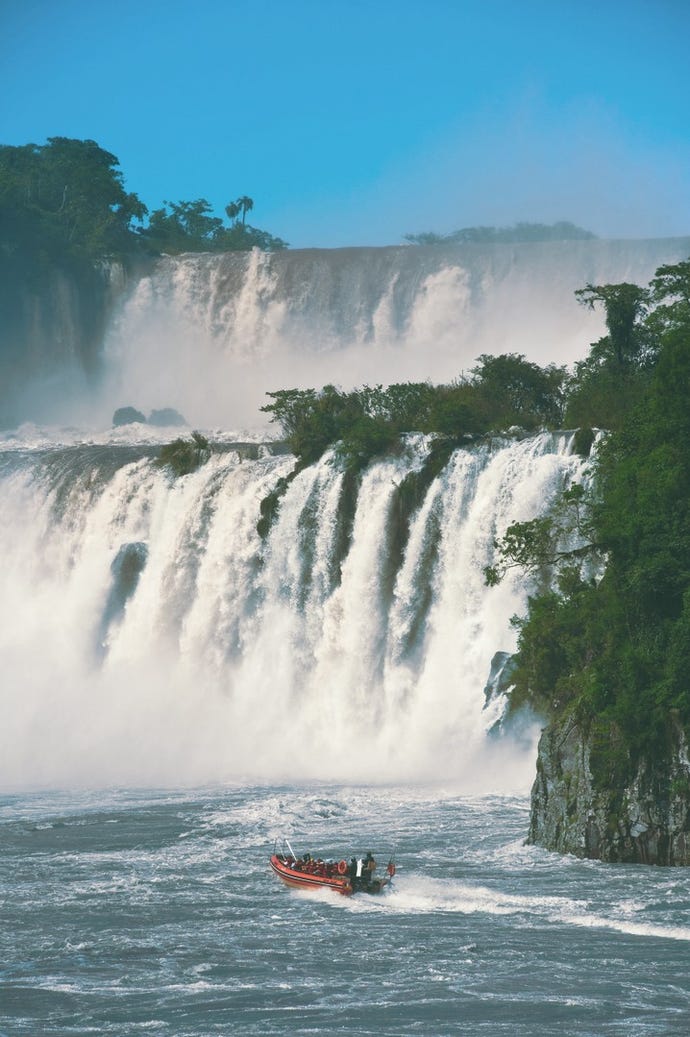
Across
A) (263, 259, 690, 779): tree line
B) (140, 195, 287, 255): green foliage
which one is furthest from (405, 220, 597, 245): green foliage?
(263, 259, 690, 779): tree line

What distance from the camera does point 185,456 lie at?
53469 mm

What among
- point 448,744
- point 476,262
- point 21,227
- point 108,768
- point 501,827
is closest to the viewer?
point 501,827

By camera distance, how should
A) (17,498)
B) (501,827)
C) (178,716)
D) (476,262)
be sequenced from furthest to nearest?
(476,262)
(17,498)
(178,716)
(501,827)

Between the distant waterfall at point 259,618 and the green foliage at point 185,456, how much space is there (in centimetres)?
44

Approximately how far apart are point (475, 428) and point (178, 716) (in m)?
11.7

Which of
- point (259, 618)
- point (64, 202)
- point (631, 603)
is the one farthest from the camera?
point (64, 202)

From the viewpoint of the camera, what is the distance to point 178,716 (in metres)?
47.2

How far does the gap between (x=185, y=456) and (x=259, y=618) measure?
7623 millimetres

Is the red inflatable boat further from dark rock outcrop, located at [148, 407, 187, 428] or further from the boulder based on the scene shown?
the boulder

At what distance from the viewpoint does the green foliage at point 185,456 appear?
53125 mm

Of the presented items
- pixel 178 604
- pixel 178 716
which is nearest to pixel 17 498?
pixel 178 604

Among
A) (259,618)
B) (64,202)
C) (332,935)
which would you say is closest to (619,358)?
(259,618)

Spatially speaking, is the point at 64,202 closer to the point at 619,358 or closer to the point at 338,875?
the point at 619,358

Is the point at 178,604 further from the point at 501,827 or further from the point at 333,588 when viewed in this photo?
the point at 501,827
